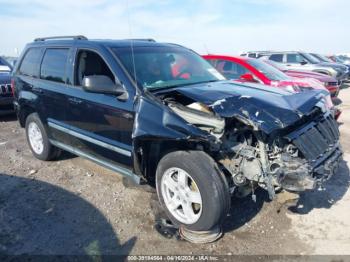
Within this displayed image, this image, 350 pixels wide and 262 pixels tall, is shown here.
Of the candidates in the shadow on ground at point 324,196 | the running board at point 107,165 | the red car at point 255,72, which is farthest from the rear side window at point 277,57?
the running board at point 107,165

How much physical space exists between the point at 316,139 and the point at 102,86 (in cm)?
232

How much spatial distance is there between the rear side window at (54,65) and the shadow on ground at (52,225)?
1537 millimetres

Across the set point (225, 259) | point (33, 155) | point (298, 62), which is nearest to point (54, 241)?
point (225, 259)

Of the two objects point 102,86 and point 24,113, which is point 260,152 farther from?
point 24,113

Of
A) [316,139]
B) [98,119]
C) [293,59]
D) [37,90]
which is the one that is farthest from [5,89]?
[293,59]

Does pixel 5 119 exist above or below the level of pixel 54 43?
below

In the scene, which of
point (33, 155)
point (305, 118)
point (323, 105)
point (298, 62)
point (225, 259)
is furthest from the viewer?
point (298, 62)

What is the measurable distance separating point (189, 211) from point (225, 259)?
1.90ft

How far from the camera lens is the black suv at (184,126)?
10.3ft

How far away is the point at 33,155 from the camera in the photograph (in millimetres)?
5859

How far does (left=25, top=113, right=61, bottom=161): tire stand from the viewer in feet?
17.4

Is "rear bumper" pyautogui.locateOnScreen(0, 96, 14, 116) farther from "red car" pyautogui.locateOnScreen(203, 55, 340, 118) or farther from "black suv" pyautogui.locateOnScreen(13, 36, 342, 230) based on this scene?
"red car" pyautogui.locateOnScreen(203, 55, 340, 118)

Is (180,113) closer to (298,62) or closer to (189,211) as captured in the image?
(189,211)

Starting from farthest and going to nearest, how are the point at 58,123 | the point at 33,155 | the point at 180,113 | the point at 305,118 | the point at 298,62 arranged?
the point at 298,62 → the point at 33,155 → the point at 58,123 → the point at 305,118 → the point at 180,113
